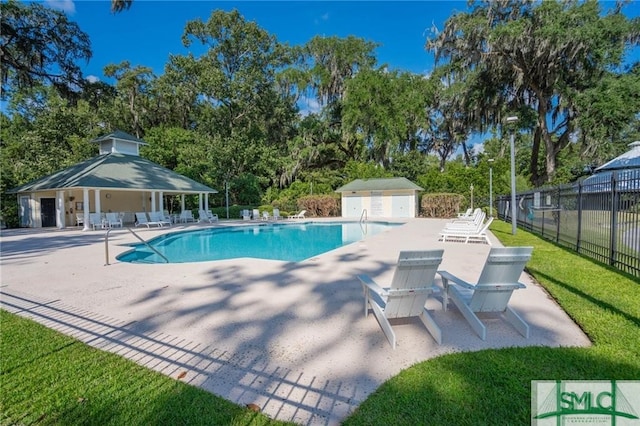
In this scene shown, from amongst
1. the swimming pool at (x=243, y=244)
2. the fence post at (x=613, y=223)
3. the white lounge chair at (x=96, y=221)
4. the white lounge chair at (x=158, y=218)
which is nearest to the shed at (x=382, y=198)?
the swimming pool at (x=243, y=244)

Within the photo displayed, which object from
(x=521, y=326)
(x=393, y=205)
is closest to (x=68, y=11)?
(x=521, y=326)

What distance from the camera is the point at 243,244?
43.6ft

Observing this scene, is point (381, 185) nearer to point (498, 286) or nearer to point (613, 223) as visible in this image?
point (613, 223)

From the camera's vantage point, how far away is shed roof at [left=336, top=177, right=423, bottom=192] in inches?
966

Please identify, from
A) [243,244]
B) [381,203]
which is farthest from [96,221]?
[381,203]

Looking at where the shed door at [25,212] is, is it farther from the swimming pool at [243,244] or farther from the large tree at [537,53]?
the large tree at [537,53]

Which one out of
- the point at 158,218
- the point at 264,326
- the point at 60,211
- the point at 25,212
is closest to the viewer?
the point at 264,326

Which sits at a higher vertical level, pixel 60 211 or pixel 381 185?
pixel 381 185

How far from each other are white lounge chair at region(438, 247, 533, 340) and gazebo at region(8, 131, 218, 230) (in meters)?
18.2

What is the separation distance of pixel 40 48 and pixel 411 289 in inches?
645

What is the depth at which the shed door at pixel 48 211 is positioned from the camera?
64.1 feet

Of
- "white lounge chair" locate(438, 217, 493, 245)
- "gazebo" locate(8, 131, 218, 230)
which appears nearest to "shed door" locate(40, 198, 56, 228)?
"gazebo" locate(8, 131, 218, 230)

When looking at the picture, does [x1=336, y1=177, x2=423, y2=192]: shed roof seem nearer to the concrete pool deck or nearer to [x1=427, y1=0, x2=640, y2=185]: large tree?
[x1=427, y1=0, x2=640, y2=185]: large tree

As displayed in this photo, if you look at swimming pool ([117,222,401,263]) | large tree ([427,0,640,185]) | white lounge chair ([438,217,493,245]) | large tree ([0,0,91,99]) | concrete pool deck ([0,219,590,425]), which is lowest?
swimming pool ([117,222,401,263])
